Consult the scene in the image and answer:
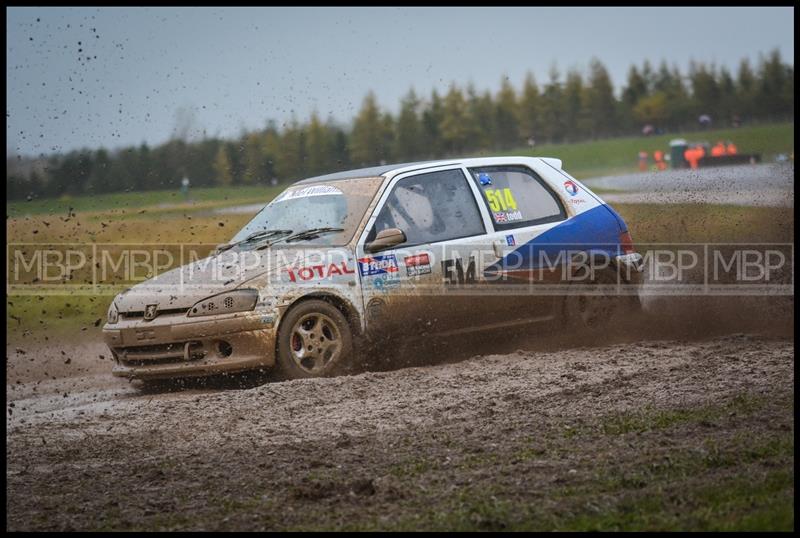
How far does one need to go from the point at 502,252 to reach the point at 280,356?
2223mm

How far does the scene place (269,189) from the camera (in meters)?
15.7

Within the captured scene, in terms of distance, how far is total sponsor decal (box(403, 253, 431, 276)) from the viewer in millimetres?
8703

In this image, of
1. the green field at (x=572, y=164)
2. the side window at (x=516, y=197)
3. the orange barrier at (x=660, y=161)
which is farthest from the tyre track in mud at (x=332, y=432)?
the orange barrier at (x=660, y=161)

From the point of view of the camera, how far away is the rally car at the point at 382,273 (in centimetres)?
805

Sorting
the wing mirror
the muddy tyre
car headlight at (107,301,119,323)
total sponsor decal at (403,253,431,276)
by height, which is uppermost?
the wing mirror

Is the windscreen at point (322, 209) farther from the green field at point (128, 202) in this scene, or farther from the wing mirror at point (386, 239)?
the green field at point (128, 202)

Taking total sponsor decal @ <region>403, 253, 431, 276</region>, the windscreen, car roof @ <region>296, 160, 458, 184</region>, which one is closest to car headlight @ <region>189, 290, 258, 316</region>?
the windscreen

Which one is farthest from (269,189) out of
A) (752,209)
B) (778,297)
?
(778,297)

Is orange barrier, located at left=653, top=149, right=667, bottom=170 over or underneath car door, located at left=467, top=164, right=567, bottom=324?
over

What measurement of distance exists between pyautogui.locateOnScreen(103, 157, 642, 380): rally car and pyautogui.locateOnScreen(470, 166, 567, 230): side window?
13 millimetres

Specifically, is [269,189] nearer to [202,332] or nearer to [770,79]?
[202,332]

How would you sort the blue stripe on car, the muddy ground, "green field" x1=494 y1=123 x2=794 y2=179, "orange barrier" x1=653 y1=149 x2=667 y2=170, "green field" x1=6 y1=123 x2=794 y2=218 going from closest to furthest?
the muddy ground < the blue stripe on car < "green field" x1=6 y1=123 x2=794 y2=218 < "green field" x1=494 y1=123 x2=794 y2=179 < "orange barrier" x1=653 y1=149 x2=667 y2=170

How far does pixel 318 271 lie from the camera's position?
831 cm

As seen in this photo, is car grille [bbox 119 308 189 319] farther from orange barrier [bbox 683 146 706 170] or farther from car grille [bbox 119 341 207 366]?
orange barrier [bbox 683 146 706 170]
